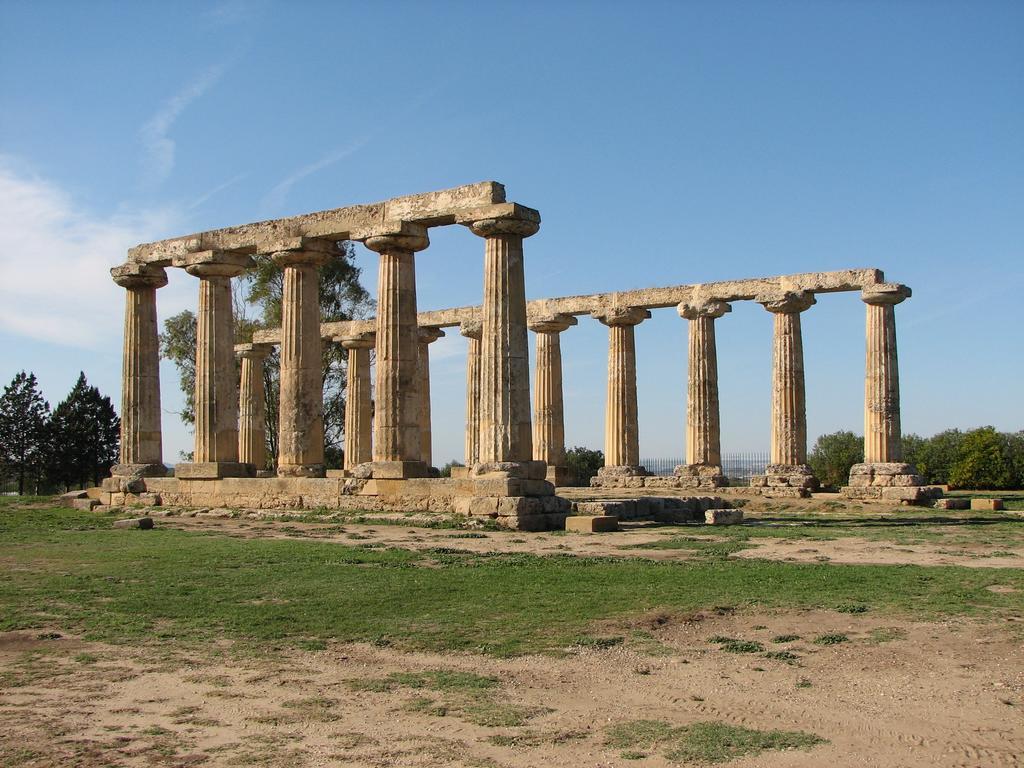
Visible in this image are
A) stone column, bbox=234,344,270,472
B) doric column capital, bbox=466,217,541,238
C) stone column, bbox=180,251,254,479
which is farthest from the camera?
stone column, bbox=234,344,270,472

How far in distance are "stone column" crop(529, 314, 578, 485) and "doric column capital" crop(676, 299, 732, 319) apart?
4956mm

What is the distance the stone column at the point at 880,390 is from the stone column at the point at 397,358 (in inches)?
670

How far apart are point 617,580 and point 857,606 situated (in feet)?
11.5

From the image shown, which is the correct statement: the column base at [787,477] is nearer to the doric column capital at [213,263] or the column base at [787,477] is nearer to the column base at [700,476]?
the column base at [700,476]

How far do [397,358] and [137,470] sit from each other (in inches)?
413

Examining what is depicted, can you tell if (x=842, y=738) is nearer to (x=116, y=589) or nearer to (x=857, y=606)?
(x=857, y=606)

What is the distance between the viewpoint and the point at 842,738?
7.35 m

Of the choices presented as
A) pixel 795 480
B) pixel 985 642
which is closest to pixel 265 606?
pixel 985 642

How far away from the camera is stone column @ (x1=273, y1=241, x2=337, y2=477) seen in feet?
92.9

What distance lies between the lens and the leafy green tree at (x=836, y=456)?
5434 cm

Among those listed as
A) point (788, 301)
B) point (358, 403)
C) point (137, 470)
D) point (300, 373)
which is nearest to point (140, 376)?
point (137, 470)

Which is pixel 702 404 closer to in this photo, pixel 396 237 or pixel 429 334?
pixel 429 334

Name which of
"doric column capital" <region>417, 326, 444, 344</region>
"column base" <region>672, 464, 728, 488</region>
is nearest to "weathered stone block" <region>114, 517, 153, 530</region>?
"doric column capital" <region>417, 326, 444, 344</region>

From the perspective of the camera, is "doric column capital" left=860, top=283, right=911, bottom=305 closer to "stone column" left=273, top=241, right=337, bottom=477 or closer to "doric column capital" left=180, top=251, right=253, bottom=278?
"stone column" left=273, top=241, right=337, bottom=477
